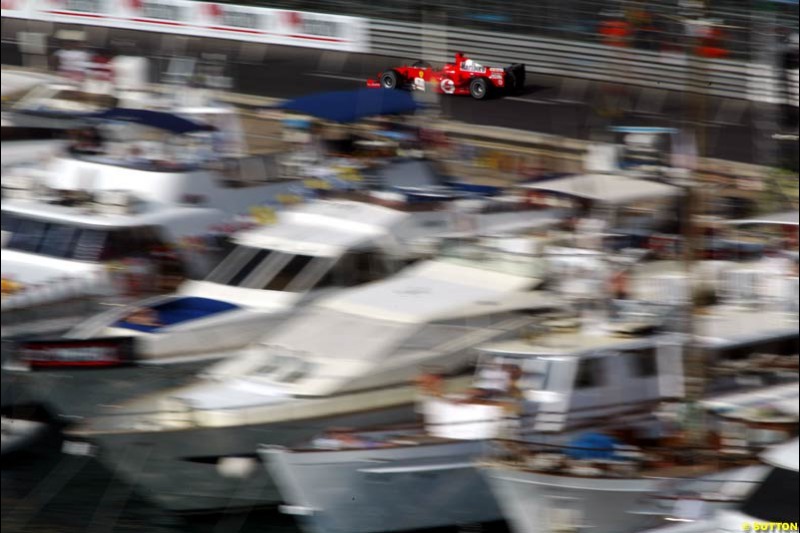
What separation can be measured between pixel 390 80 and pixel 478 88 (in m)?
0.58

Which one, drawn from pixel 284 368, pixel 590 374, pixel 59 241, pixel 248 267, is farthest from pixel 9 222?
pixel 590 374

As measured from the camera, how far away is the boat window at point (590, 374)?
7066 mm

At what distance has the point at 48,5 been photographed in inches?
329

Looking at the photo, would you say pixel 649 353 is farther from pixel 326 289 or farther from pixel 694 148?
pixel 326 289

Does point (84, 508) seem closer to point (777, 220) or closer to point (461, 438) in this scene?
point (461, 438)

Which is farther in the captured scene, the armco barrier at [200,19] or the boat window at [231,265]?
the boat window at [231,265]

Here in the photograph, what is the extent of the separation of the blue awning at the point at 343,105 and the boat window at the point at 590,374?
3.61m

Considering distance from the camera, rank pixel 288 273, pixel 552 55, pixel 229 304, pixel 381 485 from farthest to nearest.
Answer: pixel 288 273 → pixel 229 304 → pixel 552 55 → pixel 381 485

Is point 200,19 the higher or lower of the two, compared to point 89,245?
higher

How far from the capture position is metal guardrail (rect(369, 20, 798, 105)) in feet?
25.5

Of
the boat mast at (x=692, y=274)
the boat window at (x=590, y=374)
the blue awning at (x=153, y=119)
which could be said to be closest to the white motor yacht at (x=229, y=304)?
the blue awning at (x=153, y=119)

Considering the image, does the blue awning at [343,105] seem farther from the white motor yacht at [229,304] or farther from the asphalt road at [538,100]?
the white motor yacht at [229,304]

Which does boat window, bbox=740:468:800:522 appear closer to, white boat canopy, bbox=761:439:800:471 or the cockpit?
white boat canopy, bbox=761:439:800:471

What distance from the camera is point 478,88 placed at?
857 centimetres
